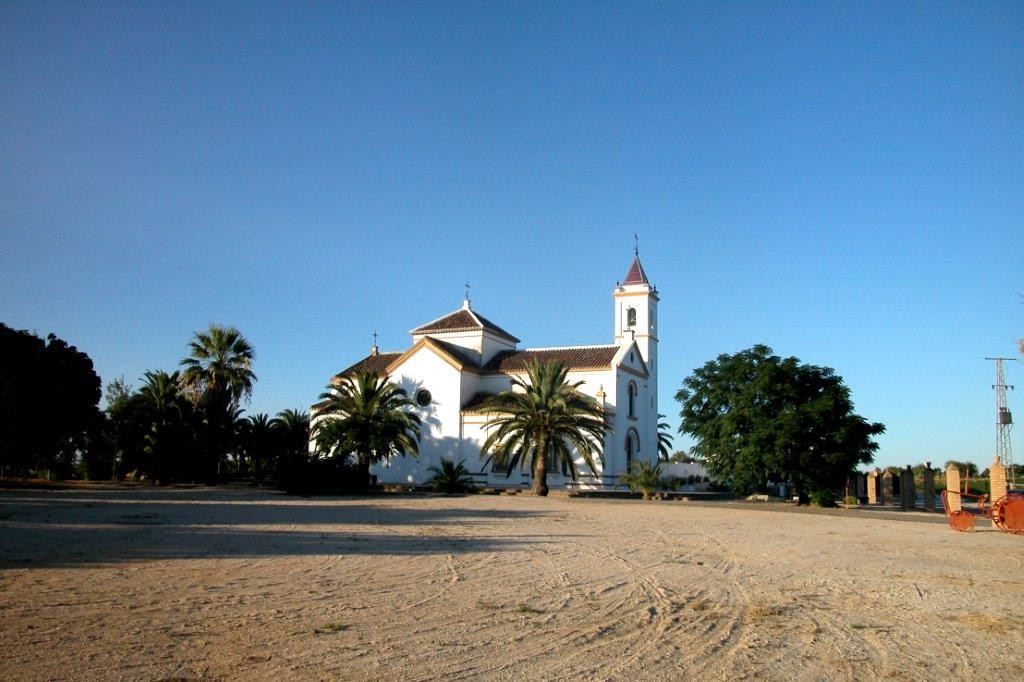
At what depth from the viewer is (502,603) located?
10.2 metres

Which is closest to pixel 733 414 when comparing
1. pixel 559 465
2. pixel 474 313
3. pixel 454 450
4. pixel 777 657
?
pixel 559 465

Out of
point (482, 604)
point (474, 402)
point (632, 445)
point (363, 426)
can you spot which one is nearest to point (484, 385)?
point (474, 402)

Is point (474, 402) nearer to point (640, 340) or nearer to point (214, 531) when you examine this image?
point (640, 340)

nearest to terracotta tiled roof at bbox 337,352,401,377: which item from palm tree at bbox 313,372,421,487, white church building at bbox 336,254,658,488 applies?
white church building at bbox 336,254,658,488

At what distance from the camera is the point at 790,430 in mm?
35125

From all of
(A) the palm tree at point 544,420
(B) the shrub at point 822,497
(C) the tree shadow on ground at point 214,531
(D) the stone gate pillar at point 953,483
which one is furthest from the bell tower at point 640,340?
(C) the tree shadow on ground at point 214,531

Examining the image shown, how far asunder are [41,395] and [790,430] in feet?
107

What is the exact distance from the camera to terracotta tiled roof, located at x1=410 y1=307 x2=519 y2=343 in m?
55.0

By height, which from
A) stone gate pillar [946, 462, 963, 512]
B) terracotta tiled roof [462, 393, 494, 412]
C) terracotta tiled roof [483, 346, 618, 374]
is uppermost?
terracotta tiled roof [483, 346, 618, 374]

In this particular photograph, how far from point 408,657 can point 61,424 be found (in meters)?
37.2

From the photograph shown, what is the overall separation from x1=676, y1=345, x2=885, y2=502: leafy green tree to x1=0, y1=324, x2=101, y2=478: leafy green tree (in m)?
29.7

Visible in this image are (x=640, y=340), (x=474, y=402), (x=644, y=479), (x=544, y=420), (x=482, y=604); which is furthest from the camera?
(x=640, y=340)

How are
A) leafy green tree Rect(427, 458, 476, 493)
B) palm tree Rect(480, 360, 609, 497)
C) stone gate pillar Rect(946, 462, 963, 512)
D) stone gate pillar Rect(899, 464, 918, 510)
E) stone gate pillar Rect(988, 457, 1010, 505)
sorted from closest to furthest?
stone gate pillar Rect(988, 457, 1010, 505)
stone gate pillar Rect(946, 462, 963, 512)
stone gate pillar Rect(899, 464, 918, 510)
palm tree Rect(480, 360, 609, 497)
leafy green tree Rect(427, 458, 476, 493)

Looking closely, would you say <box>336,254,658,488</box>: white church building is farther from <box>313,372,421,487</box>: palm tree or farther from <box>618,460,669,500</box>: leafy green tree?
<box>313,372,421,487</box>: palm tree
